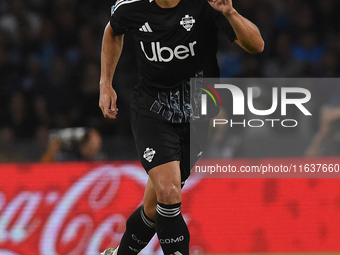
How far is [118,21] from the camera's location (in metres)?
3.21

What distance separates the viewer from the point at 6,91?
6363 mm

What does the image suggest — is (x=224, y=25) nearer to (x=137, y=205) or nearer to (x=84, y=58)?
(x=137, y=205)

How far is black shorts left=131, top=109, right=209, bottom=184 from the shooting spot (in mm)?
3000

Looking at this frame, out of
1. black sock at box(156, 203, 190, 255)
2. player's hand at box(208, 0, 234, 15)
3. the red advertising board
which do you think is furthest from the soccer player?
the red advertising board

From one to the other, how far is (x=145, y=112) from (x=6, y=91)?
3.73 meters

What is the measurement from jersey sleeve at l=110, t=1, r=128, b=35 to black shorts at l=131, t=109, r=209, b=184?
1.73 feet

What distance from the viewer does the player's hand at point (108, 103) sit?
3.15 m

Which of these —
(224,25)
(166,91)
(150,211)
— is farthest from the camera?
(150,211)

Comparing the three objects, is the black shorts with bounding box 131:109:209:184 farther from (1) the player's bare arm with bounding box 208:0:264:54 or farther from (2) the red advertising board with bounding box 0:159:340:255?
(2) the red advertising board with bounding box 0:159:340:255

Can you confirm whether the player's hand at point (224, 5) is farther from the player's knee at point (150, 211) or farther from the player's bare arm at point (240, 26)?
the player's knee at point (150, 211)

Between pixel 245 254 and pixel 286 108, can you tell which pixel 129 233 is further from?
pixel 286 108

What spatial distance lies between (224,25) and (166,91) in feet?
1.84

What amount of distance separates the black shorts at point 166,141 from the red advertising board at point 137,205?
56.3 inches

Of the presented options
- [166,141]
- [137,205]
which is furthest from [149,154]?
[137,205]
